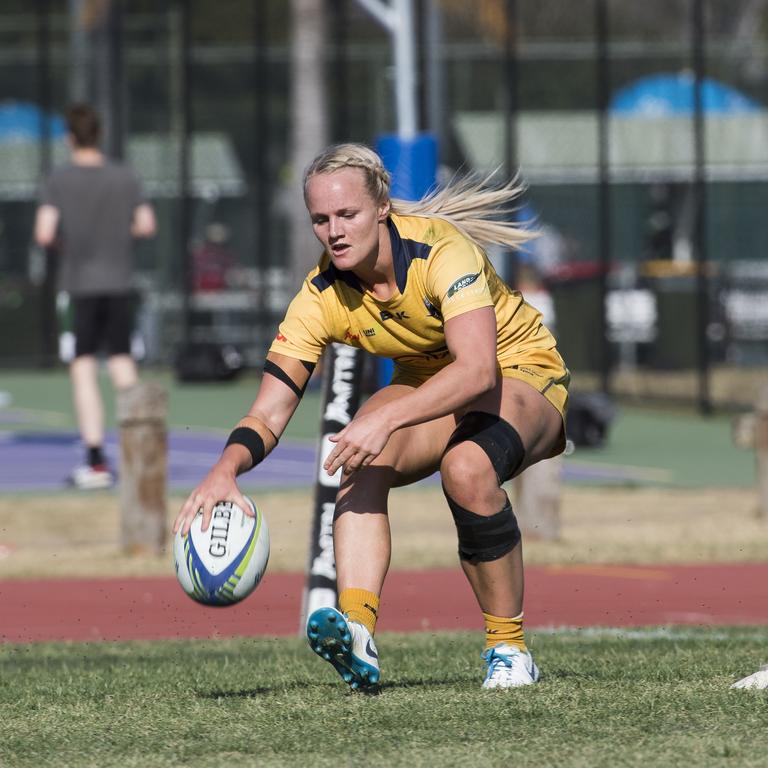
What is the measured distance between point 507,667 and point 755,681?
0.78 meters

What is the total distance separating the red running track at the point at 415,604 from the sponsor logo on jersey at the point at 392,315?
302cm

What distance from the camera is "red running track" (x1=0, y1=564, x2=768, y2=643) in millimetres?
8812

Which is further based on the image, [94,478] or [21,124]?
[21,124]

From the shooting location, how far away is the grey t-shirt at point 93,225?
535 inches

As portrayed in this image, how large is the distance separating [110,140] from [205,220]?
66.6 inches

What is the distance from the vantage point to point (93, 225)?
13547 millimetres

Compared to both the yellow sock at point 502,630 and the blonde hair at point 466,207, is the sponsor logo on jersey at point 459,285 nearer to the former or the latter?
the blonde hair at point 466,207

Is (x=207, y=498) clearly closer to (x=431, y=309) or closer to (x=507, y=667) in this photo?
(x=431, y=309)

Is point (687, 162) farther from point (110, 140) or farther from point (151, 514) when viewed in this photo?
point (151, 514)

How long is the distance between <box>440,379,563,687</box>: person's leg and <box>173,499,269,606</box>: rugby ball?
64 cm

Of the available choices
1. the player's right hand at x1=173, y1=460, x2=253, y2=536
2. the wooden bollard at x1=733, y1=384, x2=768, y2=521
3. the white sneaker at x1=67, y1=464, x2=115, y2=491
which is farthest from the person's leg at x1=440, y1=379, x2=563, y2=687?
the white sneaker at x1=67, y1=464, x2=115, y2=491

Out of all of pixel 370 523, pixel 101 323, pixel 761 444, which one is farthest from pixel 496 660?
pixel 101 323

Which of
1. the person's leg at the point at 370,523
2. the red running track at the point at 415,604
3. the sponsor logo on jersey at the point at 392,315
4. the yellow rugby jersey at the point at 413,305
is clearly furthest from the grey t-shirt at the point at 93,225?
the sponsor logo on jersey at the point at 392,315

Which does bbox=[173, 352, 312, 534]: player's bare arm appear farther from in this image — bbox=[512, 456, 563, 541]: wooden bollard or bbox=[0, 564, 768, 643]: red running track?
bbox=[512, 456, 563, 541]: wooden bollard
